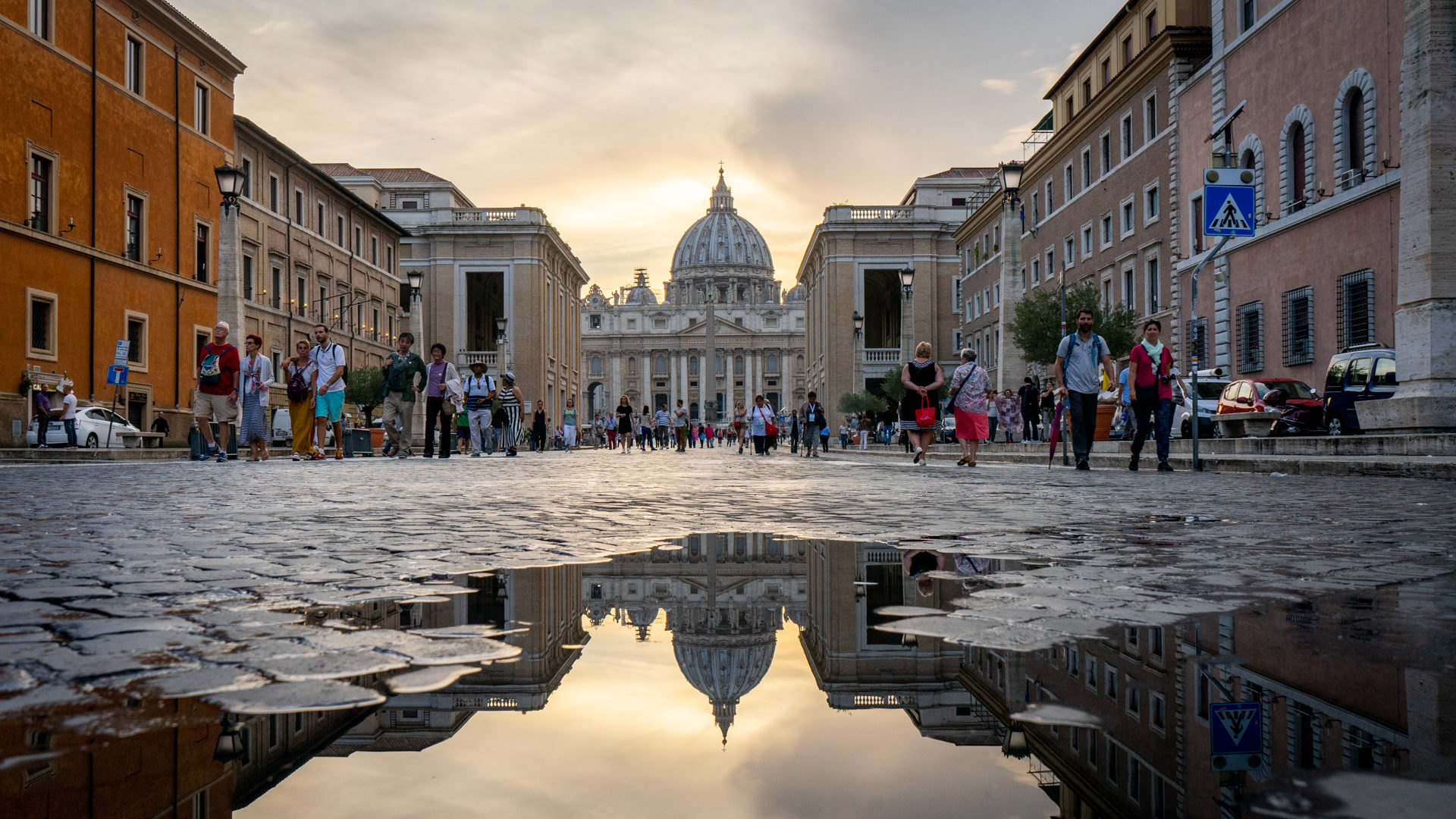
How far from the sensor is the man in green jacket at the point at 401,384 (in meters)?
16.3

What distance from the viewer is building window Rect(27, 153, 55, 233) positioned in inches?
968

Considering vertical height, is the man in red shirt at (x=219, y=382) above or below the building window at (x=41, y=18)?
below

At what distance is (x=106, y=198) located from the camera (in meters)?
27.0

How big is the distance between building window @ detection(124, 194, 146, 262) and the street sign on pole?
30786 millimetres

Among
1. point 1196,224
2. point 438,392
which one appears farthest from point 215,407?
point 1196,224

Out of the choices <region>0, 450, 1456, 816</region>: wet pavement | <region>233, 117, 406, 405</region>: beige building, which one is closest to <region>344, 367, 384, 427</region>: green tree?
<region>233, 117, 406, 405</region>: beige building

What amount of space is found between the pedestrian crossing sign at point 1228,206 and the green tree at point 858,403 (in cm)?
5310

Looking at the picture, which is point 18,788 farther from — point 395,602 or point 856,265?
point 856,265

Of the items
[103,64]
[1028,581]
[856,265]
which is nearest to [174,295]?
[103,64]

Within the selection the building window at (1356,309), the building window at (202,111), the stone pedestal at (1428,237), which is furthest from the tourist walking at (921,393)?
the building window at (202,111)

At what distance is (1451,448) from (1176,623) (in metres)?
11.2

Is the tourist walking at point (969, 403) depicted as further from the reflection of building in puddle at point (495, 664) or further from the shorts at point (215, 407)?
the reflection of building in puddle at point (495, 664)

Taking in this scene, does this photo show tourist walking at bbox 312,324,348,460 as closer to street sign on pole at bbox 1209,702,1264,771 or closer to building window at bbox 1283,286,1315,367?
street sign on pole at bbox 1209,702,1264,771

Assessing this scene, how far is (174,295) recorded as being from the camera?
29.8 meters
